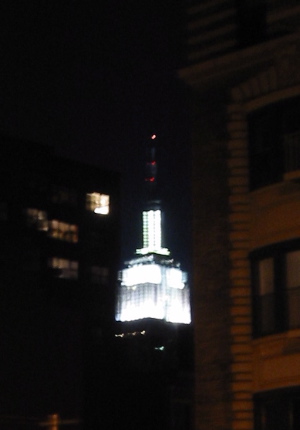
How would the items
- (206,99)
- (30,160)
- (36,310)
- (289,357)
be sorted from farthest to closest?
1. (30,160)
2. (36,310)
3. (206,99)
4. (289,357)

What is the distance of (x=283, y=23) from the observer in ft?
87.5

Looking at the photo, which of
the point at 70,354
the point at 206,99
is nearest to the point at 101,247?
the point at 70,354

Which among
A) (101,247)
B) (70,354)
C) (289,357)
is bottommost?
(289,357)

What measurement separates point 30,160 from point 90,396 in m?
36.4

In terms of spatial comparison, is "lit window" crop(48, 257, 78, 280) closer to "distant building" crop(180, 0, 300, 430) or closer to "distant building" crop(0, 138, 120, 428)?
"distant building" crop(0, 138, 120, 428)

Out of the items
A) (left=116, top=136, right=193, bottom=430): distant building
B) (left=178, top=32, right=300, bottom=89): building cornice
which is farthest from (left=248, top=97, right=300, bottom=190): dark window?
(left=116, top=136, right=193, bottom=430): distant building

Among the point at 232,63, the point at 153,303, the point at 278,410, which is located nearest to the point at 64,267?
the point at 153,303

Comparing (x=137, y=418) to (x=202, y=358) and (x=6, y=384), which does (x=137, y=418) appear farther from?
(x=202, y=358)

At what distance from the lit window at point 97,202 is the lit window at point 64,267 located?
280 inches

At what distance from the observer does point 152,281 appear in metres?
193

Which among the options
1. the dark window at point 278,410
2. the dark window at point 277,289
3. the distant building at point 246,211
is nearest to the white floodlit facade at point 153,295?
the distant building at point 246,211

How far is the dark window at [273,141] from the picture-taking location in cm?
2570

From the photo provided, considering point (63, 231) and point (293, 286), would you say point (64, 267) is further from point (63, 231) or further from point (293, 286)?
point (293, 286)

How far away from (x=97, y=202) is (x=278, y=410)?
4145 inches
